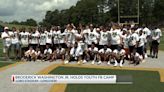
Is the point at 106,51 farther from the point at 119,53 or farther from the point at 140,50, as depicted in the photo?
the point at 140,50

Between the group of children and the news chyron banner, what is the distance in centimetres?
533

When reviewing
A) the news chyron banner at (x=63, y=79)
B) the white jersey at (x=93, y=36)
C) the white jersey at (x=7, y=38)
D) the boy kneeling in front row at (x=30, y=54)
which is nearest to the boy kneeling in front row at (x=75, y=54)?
the white jersey at (x=93, y=36)

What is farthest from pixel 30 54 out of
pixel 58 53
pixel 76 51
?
pixel 76 51

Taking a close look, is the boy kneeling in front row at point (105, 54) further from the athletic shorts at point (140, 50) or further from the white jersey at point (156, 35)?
the white jersey at point (156, 35)

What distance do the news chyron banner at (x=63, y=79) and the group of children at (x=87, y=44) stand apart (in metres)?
5.33

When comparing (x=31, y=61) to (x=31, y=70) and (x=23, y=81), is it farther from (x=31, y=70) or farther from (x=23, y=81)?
(x=23, y=81)

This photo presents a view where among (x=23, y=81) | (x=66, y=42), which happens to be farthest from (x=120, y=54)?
(x=23, y=81)

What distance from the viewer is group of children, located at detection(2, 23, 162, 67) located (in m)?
19.8

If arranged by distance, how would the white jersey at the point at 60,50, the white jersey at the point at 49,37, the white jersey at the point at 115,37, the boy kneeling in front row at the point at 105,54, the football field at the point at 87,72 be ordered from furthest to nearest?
the white jersey at the point at 49,37, the white jersey at the point at 60,50, the white jersey at the point at 115,37, the boy kneeling in front row at the point at 105,54, the football field at the point at 87,72

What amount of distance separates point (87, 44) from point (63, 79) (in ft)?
23.9

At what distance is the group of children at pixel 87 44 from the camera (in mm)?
19781

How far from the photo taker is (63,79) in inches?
519

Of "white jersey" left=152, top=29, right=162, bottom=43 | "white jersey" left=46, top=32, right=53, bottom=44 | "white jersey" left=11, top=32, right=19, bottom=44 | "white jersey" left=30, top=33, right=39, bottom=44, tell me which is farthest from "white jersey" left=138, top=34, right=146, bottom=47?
"white jersey" left=11, top=32, right=19, bottom=44

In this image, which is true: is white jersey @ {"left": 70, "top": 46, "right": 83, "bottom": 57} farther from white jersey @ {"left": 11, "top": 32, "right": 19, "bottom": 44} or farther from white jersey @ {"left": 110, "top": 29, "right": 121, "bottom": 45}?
white jersey @ {"left": 11, "top": 32, "right": 19, "bottom": 44}
